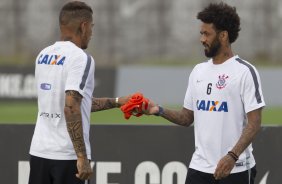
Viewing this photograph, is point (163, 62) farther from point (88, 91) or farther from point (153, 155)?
point (88, 91)

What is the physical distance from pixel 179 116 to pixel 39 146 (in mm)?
995

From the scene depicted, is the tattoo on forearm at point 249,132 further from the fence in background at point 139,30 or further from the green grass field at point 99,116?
→ the fence in background at point 139,30

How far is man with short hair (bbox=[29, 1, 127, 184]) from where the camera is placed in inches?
195

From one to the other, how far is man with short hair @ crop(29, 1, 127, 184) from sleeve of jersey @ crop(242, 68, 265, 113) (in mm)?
938

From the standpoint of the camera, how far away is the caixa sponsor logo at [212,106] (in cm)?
521

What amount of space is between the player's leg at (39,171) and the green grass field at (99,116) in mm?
10692

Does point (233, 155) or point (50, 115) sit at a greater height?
point (50, 115)

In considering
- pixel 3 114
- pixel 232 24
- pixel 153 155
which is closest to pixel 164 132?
pixel 153 155

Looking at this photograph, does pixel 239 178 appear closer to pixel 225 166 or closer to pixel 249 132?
pixel 225 166

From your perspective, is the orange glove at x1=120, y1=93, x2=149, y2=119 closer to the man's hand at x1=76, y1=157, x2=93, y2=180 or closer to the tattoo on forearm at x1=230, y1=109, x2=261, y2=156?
the man's hand at x1=76, y1=157, x2=93, y2=180

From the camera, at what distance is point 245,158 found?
17.3 feet

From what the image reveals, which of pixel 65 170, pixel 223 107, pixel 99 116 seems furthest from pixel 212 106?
pixel 99 116

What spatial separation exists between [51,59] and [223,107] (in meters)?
1.10

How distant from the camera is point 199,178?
17.5 ft
